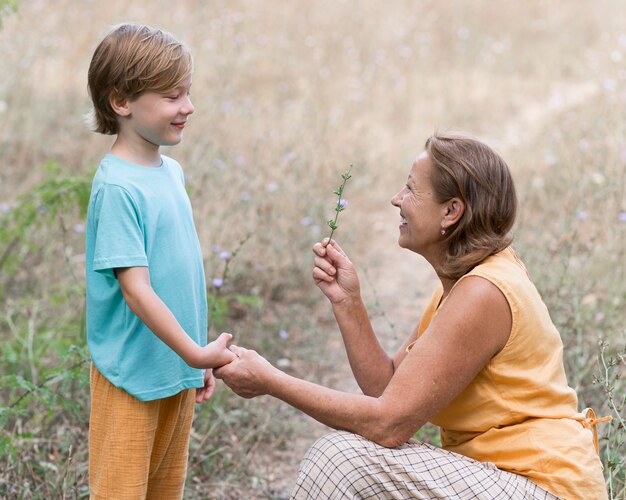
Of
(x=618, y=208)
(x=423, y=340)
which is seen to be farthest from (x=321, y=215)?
(x=423, y=340)

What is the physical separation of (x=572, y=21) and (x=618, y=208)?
582 cm

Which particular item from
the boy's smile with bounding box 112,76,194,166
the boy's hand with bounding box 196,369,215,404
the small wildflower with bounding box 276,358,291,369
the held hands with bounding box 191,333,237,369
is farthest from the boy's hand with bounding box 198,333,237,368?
the small wildflower with bounding box 276,358,291,369

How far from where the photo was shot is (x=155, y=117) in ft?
6.34

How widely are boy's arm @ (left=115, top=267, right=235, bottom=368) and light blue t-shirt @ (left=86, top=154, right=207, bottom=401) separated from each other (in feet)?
0.11

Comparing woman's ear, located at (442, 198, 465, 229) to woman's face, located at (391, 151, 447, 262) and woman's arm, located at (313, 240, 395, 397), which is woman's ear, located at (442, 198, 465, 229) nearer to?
woman's face, located at (391, 151, 447, 262)

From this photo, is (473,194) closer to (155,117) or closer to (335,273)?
(335,273)

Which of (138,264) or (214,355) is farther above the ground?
(138,264)

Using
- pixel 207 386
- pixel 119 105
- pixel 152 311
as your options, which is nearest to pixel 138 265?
pixel 152 311

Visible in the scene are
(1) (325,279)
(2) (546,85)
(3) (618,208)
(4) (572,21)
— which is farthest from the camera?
(4) (572,21)

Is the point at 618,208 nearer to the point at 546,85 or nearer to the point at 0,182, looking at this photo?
the point at 0,182

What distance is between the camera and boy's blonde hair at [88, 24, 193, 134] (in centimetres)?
189

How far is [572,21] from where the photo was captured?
9477mm

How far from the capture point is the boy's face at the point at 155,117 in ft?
6.33

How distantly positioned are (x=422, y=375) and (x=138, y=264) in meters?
0.74
